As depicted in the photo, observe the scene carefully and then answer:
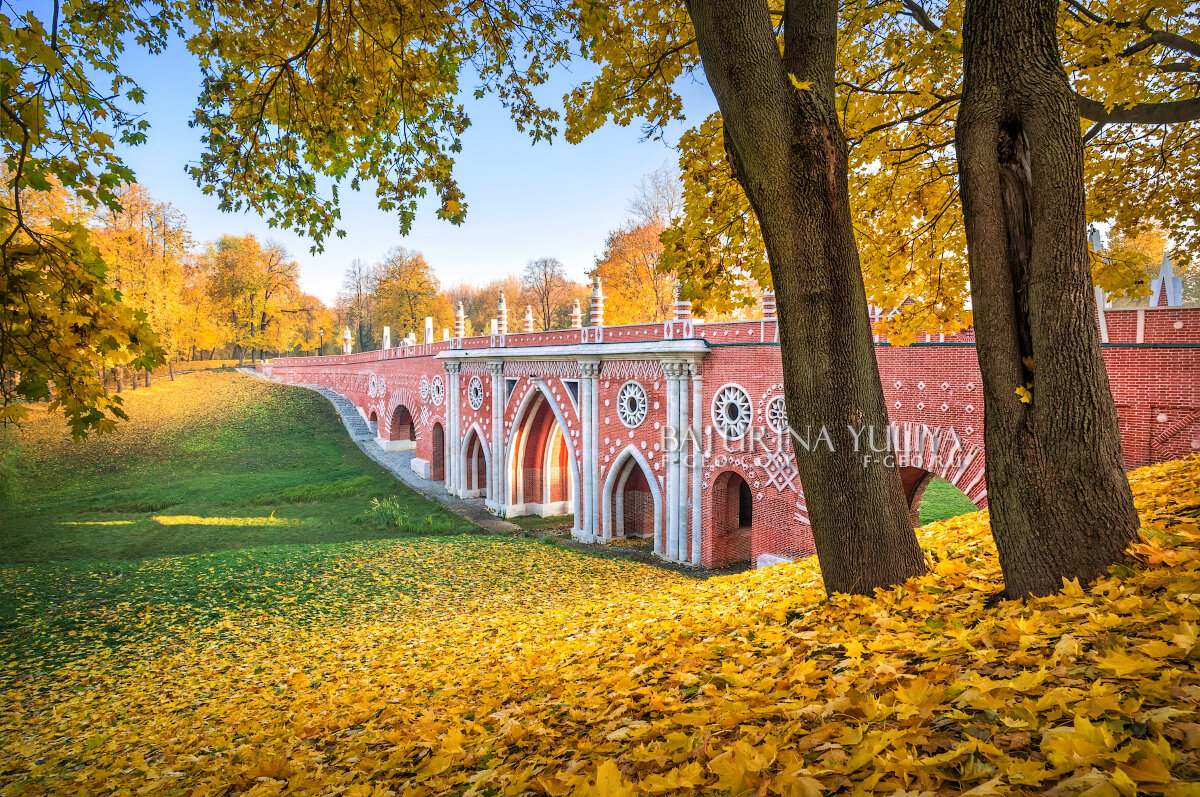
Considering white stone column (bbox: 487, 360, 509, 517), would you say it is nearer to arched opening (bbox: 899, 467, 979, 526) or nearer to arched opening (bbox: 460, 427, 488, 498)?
arched opening (bbox: 460, 427, 488, 498)

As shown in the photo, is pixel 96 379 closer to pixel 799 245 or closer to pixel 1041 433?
pixel 799 245

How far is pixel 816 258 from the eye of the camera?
3.10 meters

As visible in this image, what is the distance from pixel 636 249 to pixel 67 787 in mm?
24539

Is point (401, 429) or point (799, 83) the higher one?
point (799, 83)

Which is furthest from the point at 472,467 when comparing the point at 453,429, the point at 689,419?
the point at 689,419

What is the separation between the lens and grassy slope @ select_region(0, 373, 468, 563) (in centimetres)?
1512

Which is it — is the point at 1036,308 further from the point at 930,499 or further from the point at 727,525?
the point at 930,499

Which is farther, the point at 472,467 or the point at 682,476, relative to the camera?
the point at 472,467

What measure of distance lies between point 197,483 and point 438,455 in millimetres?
8976

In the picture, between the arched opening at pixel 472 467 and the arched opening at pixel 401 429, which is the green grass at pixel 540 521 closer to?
the arched opening at pixel 472 467

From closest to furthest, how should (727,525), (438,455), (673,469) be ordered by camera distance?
(727,525) → (673,469) → (438,455)

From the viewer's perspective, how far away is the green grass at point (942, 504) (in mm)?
16547

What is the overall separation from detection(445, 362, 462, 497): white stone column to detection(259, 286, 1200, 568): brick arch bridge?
8 cm

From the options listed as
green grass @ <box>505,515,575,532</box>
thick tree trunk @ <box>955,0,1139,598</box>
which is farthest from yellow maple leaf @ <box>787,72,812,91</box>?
green grass @ <box>505,515,575,532</box>
